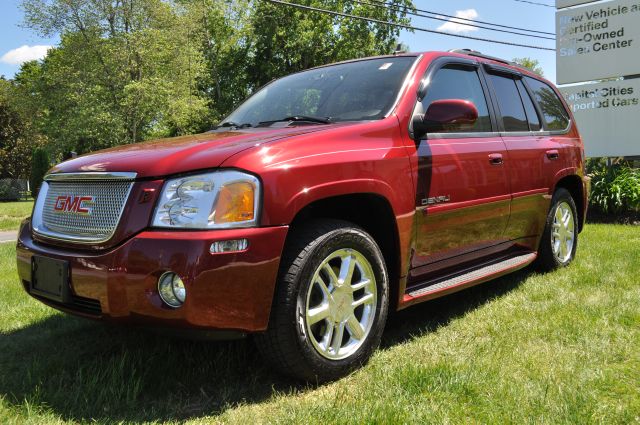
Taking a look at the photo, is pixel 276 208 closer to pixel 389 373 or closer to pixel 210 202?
pixel 210 202

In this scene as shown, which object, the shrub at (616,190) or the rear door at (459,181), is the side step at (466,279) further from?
the shrub at (616,190)

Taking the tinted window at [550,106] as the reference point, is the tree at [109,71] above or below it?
above

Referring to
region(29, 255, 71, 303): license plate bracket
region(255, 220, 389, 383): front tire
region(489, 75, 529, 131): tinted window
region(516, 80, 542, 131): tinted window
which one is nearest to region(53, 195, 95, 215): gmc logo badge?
region(29, 255, 71, 303): license plate bracket

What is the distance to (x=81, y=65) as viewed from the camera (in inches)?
1107

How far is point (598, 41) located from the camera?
10203 mm

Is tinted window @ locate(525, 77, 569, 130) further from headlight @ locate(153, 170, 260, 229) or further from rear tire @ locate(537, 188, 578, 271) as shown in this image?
headlight @ locate(153, 170, 260, 229)

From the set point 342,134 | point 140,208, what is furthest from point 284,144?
point 140,208

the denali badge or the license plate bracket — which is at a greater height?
the denali badge

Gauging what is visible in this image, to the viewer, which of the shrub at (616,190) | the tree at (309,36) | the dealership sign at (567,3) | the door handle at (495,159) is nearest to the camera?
the door handle at (495,159)

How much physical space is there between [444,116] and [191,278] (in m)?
1.78

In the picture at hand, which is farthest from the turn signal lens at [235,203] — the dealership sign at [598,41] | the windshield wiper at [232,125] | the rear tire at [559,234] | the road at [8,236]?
the dealership sign at [598,41]

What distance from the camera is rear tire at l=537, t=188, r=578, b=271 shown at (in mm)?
4820

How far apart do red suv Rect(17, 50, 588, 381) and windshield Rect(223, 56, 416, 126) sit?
0.05 ft

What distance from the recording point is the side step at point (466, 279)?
10.6 ft
